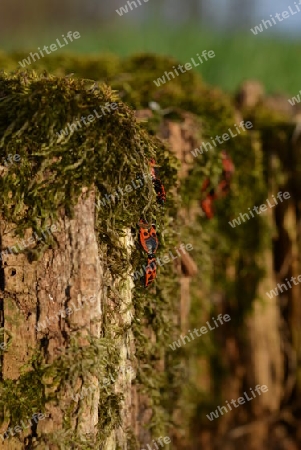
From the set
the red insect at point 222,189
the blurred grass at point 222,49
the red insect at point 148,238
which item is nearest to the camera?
the red insect at point 148,238

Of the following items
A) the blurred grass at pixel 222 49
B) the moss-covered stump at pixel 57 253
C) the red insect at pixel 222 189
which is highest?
the blurred grass at pixel 222 49

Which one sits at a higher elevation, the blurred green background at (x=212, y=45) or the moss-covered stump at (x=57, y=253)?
the blurred green background at (x=212, y=45)

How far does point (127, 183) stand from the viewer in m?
1.64

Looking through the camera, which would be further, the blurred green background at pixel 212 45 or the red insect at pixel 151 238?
the blurred green background at pixel 212 45

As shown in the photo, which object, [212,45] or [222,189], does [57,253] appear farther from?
[212,45]

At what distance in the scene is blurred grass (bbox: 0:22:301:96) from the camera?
6.29 m

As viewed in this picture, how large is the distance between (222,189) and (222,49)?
3.69 m

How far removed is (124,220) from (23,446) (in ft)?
2.44

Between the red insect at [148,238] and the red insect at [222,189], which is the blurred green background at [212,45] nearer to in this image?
the red insect at [222,189]

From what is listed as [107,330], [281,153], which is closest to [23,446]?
[107,330]

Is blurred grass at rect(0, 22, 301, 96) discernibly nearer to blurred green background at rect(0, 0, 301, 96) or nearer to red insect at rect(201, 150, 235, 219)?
blurred green background at rect(0, 0, 301, 96)

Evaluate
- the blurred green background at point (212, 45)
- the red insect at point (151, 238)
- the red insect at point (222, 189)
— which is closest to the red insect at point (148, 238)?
the red insect at point (151, 238)

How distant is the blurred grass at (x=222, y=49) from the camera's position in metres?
6.29

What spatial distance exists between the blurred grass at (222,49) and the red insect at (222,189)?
3210mm
